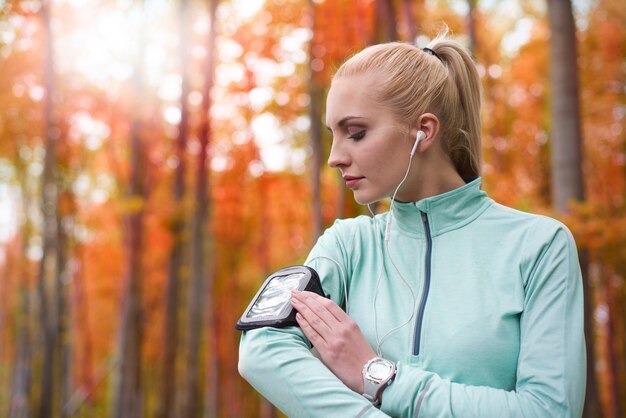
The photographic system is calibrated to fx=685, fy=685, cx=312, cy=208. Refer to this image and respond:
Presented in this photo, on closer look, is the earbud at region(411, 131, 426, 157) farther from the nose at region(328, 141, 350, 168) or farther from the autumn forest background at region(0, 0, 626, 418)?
the autumn forest background at region(0, 0, 626, 418)

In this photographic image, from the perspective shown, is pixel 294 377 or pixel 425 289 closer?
pixel 294 377

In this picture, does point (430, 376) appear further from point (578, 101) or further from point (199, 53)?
point (199, 53)

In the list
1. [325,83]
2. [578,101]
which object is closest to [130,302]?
[325,83]

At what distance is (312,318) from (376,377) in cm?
20

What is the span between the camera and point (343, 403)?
1485mm

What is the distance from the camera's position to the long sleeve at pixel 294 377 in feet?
4.90

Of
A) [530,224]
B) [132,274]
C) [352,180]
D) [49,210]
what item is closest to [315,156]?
[132,274]

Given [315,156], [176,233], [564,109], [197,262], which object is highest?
[564,109]

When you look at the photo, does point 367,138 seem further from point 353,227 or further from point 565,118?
point 565,118

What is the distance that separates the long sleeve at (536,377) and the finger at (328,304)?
182mm

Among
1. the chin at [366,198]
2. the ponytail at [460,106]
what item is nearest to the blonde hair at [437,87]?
the ponytail at [460,106]

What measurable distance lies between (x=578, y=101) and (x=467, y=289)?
212 inches

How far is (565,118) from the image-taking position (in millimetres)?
6293

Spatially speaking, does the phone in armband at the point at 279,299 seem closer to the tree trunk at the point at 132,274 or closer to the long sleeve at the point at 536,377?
the long sleeve at the point at 536,377
